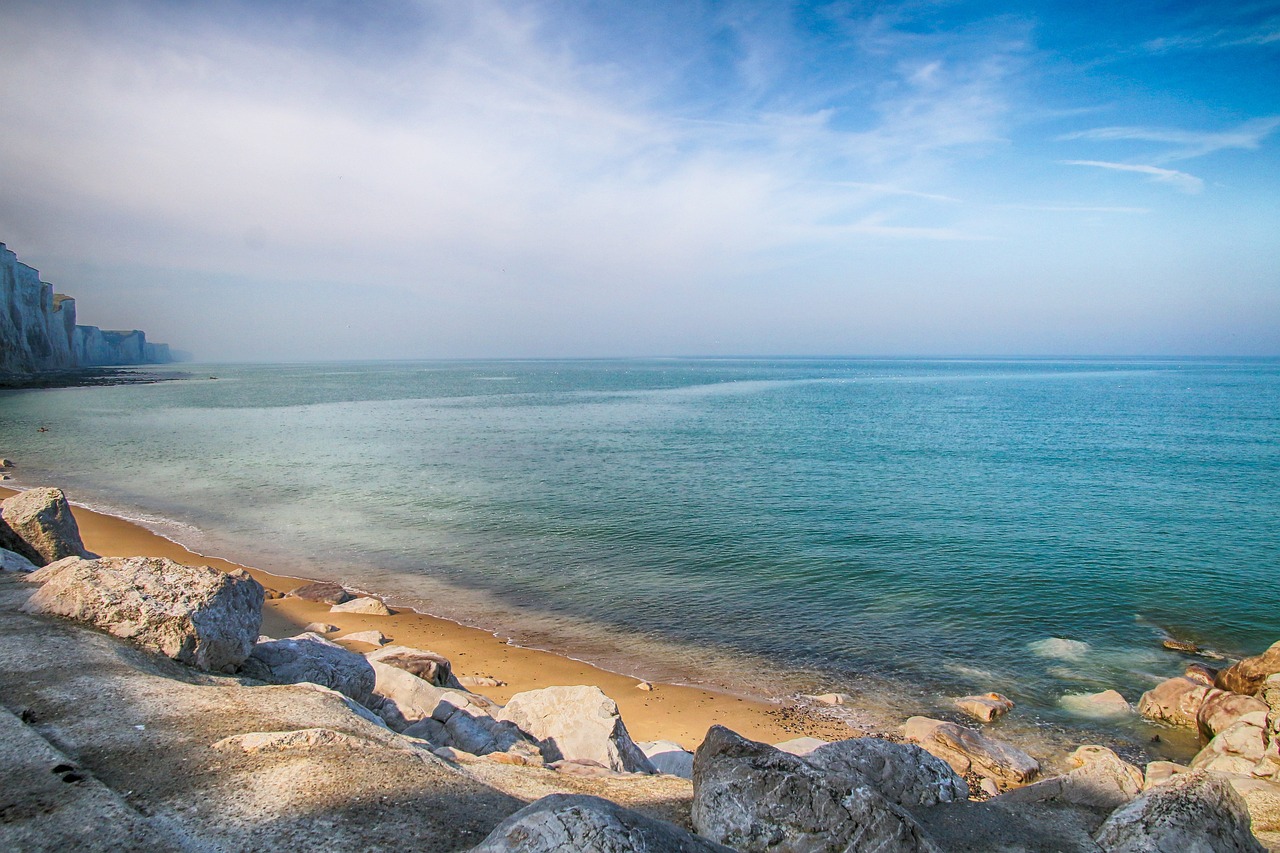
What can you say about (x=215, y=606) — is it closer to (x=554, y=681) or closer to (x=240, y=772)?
(x=240, y=772)

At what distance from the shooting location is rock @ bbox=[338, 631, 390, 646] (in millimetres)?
18266

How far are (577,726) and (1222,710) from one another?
14.5 meters

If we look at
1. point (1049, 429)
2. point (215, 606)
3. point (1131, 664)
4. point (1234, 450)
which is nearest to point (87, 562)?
point (215, 606)

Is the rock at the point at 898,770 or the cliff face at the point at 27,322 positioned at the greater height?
the cliff face at the point at 27,322

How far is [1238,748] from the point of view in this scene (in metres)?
12.8

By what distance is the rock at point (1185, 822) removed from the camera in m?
6.14

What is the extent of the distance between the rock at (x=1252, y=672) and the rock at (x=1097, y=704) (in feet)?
8.09

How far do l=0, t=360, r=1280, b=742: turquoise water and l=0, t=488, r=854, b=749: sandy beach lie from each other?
983 millimetres

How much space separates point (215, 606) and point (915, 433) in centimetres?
6145

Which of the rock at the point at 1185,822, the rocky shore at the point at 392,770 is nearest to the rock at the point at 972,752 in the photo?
the rocky shore at the point at 392,770

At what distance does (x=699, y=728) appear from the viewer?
49.9 feet

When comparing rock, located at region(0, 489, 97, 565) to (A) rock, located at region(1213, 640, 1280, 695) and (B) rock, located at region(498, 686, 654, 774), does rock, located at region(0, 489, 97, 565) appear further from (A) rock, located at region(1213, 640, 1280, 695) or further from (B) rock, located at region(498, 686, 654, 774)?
(A) rock, located at region(1213, 640, 1280, 695)

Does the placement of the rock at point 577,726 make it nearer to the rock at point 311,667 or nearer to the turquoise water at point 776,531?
the rock at point 311,667

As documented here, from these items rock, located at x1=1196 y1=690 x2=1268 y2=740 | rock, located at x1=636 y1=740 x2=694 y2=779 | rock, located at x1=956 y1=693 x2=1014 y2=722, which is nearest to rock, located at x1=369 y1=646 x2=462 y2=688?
rock, located at x1=636 y1=740 x2=694 y2=779
